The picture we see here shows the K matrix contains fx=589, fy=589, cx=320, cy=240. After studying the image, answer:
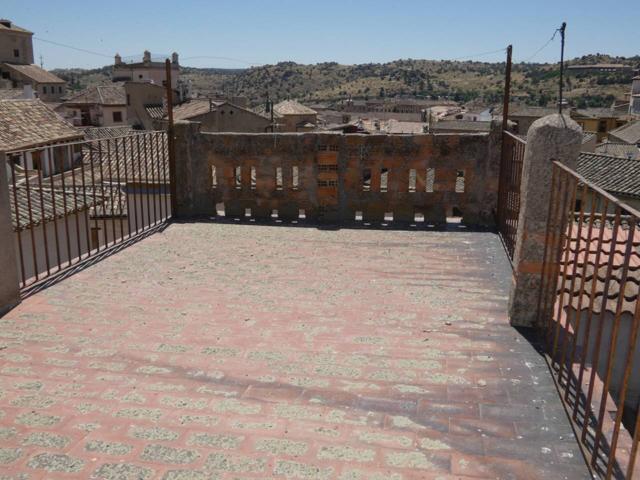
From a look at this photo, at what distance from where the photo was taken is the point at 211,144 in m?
9.50

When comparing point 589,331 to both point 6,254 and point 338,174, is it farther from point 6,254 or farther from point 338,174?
point 338,174

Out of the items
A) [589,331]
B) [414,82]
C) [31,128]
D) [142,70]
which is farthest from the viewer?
[414,82]

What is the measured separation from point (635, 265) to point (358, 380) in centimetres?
398

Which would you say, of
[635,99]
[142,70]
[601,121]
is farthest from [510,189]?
[142,70]

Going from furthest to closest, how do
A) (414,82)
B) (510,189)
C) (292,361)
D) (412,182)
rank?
(414,82)
(412,182)
(510,189)
(292,361)

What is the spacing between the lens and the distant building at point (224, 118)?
3434cm

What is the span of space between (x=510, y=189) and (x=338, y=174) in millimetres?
2766

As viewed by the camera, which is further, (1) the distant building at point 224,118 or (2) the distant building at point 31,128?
(1) the distant building at point 224,118

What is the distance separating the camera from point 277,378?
4.29 meters

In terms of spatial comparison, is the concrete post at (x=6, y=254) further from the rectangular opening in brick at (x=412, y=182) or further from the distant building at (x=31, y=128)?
the distant building at (x=31, y=128)

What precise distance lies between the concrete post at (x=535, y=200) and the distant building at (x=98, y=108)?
5302cm

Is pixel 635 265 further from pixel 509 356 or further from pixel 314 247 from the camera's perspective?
pixel 314 247

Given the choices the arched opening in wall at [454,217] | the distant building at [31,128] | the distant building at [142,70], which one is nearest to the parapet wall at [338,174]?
the arched opening in wall at [454,217]

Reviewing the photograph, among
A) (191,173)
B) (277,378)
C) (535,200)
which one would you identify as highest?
(535,200)
